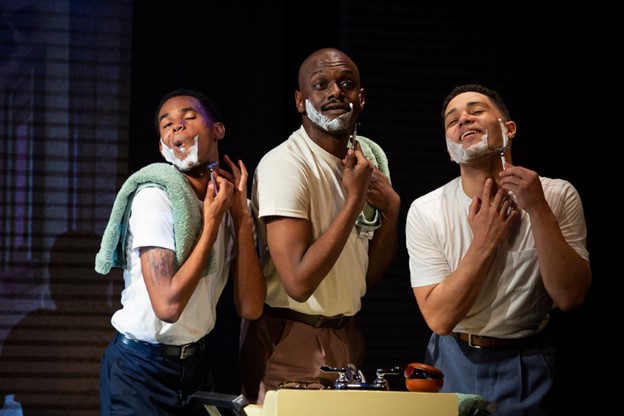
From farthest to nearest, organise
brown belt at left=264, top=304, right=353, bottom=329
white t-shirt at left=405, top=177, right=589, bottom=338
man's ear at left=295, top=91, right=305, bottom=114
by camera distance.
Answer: man's ear at left=295, top=91, right=305, bottom=114 < brown belt at left=264, top=304, right=353, bottom=329 < white t-shirt at left=405, top=177, right=589, bottom=338

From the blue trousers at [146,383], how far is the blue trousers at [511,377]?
0.89 m

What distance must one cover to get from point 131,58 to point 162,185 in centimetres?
138

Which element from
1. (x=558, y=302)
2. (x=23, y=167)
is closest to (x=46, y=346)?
(x=23, y=167)

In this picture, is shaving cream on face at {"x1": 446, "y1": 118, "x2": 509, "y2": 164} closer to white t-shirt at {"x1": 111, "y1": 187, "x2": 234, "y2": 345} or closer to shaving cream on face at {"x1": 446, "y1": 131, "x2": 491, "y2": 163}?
shaving cream on face at {"x1": 446, "y1": 131, "x2": 491, "y2": 163}

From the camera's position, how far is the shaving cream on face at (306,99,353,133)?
3.29 meters

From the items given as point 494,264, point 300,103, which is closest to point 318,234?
point 300,103

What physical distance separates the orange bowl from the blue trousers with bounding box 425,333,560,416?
2.23 feet

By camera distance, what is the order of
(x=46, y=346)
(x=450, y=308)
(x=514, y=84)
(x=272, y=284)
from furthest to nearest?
(x=514, y=84) < (x=46, y=346) < (x=272, y=284) < (x=450, y=308)

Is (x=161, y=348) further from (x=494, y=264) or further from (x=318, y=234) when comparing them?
(x=494, y=264)

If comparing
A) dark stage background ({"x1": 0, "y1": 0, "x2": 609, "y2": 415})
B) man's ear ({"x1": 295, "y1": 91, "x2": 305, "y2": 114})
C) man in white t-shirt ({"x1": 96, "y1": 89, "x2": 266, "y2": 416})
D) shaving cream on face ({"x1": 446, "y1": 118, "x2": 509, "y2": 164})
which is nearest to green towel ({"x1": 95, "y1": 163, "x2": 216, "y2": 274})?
man in white t-shirt ({"x1": 96, "y1": 89, "x2": 266, "y2": 416})

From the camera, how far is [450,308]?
3051 millimetres

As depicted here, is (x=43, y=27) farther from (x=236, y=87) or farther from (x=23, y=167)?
(x=236, y=87)

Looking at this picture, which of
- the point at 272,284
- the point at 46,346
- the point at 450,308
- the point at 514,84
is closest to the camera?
the point at 450,308

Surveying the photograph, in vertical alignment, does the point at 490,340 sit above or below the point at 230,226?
below
